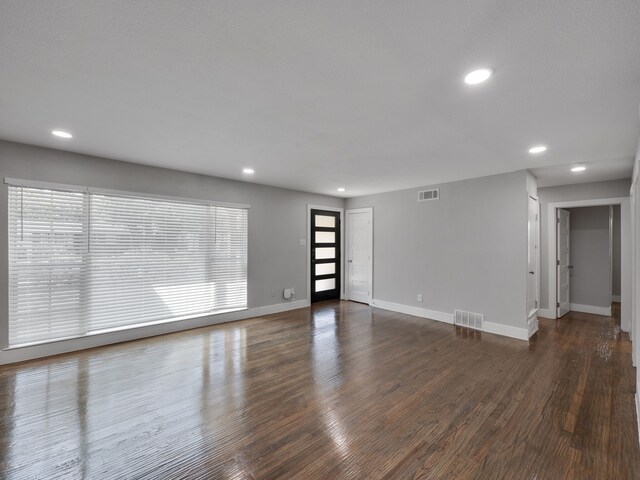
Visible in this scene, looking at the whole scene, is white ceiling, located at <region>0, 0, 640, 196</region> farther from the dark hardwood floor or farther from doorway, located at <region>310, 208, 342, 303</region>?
doorway, located at <region>310, 208, 342, 303</region>

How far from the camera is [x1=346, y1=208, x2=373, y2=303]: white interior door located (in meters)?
6.57

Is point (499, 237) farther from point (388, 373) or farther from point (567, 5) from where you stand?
point (567, 5)

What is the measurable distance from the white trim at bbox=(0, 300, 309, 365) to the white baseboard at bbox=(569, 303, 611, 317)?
6070 mm

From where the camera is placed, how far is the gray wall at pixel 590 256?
5.75 meters

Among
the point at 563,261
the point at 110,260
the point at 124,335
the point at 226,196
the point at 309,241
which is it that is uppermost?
the point at 226,196

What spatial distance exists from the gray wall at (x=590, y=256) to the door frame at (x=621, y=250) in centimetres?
87

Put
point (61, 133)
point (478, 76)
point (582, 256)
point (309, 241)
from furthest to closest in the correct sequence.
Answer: point (309, 241) → point (582, 256) → point (61, 133) → point (478, 76)

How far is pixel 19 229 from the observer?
11.1 ft

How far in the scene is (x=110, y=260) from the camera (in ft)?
13.0

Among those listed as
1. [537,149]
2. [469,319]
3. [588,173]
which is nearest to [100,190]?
[537,149]

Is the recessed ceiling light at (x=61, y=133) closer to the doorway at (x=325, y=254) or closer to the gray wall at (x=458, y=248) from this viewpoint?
the doorway at (x=325, y=254)

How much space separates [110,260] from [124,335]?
3.51 ft

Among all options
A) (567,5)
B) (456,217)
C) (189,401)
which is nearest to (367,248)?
(456,217)

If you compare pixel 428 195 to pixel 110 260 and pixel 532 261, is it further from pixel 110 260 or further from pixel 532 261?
pixel 110 260
